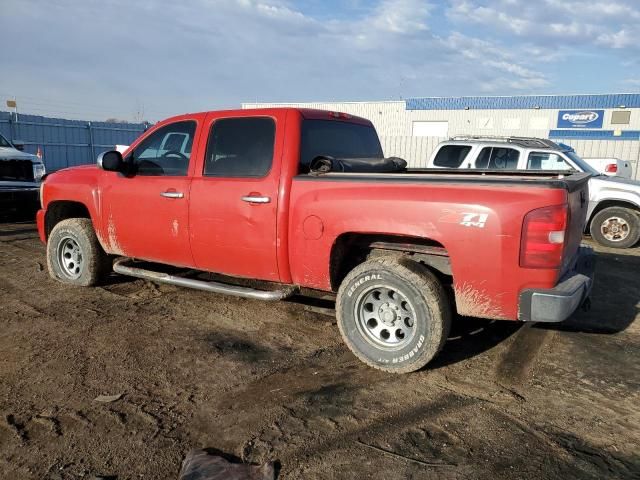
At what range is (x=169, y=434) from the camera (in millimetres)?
2936

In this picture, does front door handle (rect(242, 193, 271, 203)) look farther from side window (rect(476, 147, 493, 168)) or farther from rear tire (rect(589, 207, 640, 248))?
rear tire (rect(589, 207, 640, 248))

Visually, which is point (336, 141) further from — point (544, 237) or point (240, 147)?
point (544, 237)

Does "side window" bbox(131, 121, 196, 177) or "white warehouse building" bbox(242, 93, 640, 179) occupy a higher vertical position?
"white warehouse building" bbox(242, 93, 640, 179)

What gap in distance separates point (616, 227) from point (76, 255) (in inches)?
350

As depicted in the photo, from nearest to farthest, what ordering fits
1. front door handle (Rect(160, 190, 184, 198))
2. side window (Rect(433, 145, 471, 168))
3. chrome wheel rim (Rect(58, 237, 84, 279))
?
front door handle (Rect(160, 190, 184, 198))
chrome wheel rim (Rect(58, 237, 84, 279))
side window (Rect(433, 145, 471, 168))

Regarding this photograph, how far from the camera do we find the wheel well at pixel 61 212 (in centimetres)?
599

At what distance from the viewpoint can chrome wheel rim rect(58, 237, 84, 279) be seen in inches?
229

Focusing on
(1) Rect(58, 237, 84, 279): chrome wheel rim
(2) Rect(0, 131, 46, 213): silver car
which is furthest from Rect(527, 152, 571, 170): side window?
(2) Rect(0, 131, 46, 213): silver car

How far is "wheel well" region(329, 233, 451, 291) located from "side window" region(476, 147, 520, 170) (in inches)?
256

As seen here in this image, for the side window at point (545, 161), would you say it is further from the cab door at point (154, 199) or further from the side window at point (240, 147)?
the cab door at point (154, 199)

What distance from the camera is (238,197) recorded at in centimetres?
434

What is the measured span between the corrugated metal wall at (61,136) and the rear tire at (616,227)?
2057 centimetres

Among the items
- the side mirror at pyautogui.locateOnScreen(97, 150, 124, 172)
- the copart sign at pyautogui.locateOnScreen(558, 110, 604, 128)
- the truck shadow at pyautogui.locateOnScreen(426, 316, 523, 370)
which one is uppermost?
the copart sign at pyautogui.locateOnScreen(558, 110, 604, 128)

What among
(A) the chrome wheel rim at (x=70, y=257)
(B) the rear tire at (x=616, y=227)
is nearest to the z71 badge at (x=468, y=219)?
(A) the chrome wheel rim at (x=70, y=257)
